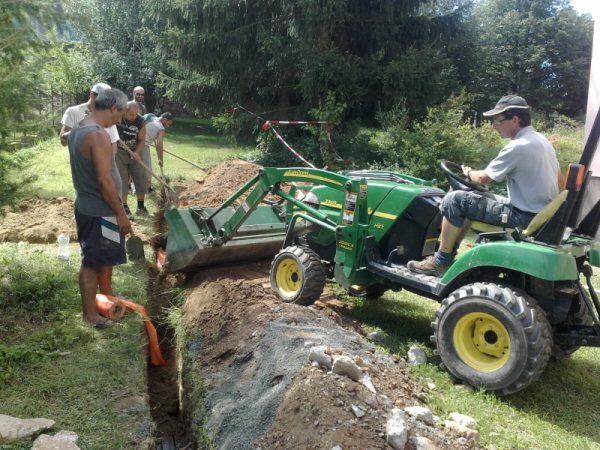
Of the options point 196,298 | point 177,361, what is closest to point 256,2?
point 196,298

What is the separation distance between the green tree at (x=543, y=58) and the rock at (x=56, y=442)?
31.2m

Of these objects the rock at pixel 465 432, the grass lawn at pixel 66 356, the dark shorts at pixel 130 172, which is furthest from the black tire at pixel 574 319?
the dark shorts at pixel 130 172

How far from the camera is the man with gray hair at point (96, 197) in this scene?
4.36m

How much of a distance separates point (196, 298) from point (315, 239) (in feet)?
4.91

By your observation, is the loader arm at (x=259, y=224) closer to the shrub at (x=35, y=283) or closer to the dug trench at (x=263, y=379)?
the dug trench at (x=263, y=379)

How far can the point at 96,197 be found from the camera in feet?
14.9

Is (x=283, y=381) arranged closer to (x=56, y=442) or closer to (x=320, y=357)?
(x=320, y=357)

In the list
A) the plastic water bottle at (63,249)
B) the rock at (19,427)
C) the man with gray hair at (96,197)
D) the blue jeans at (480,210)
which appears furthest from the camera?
the plastic water bottle at (63,249)

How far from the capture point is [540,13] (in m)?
34.8

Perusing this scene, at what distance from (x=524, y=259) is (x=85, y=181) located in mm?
3623

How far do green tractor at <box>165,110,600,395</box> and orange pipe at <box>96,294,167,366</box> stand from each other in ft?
4.30

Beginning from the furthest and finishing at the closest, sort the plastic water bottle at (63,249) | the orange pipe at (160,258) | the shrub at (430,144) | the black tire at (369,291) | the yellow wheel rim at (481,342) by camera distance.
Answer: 1. the shrub at (430,144)
2. the orange pipe at (160,258)
3. the plastic water bottle at (63,249)
4. the black tire at (369,291)
5. the yellow wheel rim at (481,342)

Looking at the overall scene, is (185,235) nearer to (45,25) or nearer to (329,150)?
(45,25)

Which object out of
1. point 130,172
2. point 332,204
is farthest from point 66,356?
point 130,172
